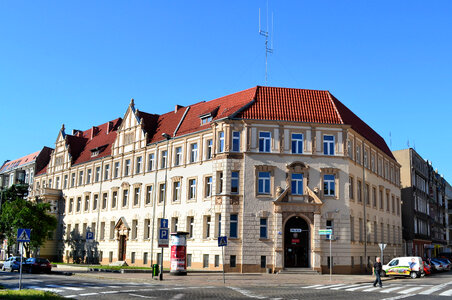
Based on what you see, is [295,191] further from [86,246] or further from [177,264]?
[86,246]

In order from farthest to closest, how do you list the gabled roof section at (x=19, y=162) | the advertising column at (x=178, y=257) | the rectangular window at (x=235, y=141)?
the gabled roof section at (x=19, y=162) < the rectangular window at (x=235, y=141) < the advertising column at (x=178, y=257)

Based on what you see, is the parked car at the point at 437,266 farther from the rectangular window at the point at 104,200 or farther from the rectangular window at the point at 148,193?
the rectangular window at the point at 104,200

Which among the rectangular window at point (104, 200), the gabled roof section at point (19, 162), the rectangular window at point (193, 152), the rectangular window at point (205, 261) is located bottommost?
the rectangular window at point (205, 261)

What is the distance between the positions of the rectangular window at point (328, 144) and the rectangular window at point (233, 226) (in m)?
9.72

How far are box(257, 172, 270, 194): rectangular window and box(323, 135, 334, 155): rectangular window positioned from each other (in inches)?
221

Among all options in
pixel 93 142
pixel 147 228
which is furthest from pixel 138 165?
pixel 93 142

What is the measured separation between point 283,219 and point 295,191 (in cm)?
273

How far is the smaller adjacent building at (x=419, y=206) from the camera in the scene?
68.0 m

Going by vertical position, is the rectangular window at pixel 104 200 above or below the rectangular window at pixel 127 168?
below

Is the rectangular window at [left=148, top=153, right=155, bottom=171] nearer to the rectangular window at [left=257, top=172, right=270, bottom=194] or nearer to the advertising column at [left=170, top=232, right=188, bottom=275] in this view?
the rectangular window at [left=257, top=172, right=270, bottom=194]

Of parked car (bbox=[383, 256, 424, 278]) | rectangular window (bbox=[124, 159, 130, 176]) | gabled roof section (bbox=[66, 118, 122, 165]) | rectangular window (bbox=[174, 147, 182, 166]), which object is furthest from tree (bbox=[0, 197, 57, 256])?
parked car (bbox=[383, 256, 424, 278])

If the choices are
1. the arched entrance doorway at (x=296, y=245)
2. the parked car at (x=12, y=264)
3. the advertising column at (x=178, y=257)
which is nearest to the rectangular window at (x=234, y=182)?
the arched entrance doorway at (x=296, y=245)

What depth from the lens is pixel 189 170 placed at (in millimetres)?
45812

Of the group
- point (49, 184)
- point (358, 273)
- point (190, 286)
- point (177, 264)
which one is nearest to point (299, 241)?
point (358, 273)
